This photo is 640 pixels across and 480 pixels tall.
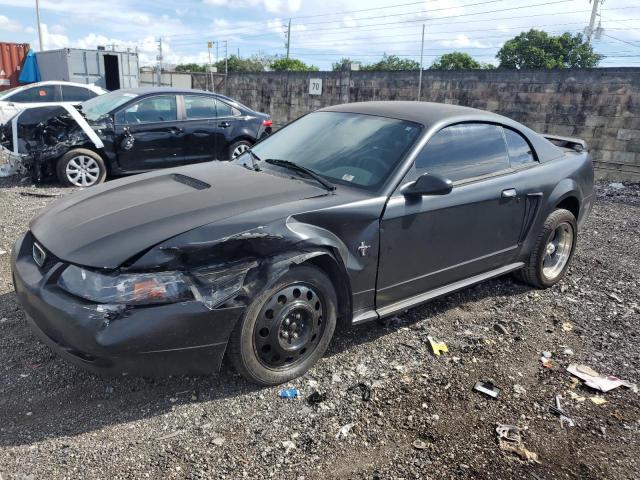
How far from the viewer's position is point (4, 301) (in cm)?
397

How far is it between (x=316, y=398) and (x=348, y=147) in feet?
5.74

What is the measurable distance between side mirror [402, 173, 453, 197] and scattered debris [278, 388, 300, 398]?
1425 millimetres

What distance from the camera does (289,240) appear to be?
109 inches

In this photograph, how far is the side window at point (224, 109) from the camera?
8955mm

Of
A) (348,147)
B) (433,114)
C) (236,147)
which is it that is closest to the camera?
(348,147)

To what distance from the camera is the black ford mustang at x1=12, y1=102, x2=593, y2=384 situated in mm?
2520

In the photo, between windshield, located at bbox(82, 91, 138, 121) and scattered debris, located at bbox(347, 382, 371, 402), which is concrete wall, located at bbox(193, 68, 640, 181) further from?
scattered debris, located at bbox(347, 382, 371, 402)

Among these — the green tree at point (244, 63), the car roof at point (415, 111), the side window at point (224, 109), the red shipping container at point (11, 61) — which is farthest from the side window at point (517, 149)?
the green tree at point (244, 63)

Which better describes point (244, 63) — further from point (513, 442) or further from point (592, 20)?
point (513, 442)

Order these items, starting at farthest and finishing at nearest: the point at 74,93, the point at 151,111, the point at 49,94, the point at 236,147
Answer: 1. the point at 74,93
2. the point at 49,94
3. the point at 236,147
4. the point at 151,111

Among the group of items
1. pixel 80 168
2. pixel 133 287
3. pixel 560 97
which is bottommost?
pixel 80 168

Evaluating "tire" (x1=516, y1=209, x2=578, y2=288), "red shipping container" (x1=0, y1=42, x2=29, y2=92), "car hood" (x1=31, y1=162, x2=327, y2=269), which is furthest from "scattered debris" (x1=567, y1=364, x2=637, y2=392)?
"red shipping container" (x1=0, y1=42, x2=29, y2=92)

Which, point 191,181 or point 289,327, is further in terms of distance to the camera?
point 191,181

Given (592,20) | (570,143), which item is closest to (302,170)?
(570,143)
